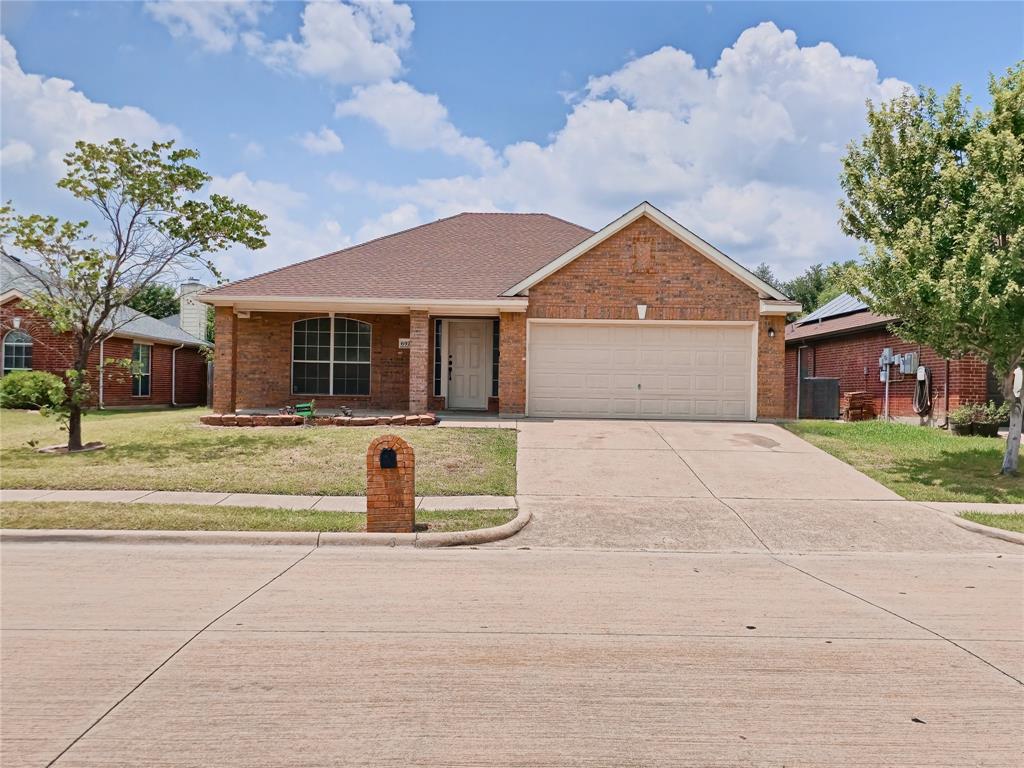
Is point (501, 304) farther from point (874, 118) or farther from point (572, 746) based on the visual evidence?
point (572, 746)

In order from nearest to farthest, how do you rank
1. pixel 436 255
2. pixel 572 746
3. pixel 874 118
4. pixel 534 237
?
pixel 572 746 < pixel 874 118 < pixel 436 255 < pixel 534 237

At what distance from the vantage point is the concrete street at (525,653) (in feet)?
11.3

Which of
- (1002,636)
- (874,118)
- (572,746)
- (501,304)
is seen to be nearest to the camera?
(572,746)

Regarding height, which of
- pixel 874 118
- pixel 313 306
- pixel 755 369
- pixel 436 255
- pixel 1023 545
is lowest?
pixel 1023 545

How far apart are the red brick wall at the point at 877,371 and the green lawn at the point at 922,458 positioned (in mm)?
1786

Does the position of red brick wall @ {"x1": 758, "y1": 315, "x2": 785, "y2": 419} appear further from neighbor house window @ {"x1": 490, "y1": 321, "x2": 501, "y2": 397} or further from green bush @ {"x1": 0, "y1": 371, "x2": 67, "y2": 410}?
green bush @ {"x1": 0, "y1": 371, "x2": 67, "y2": 410}

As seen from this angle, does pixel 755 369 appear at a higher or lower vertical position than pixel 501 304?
lower

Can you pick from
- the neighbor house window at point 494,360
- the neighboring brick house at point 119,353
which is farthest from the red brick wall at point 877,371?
the neighboring brick house at point 119,353

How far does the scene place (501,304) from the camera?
16469 millimetres

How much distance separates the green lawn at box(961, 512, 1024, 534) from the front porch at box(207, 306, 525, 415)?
36.5 feet

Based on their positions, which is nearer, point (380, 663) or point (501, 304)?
point (380, 663)

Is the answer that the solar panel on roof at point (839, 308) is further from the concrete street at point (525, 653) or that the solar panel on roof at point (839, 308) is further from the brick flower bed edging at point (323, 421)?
the concrete street at point (525, 653)

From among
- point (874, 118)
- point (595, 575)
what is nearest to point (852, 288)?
point (874, 118)

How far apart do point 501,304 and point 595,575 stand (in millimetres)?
10377
